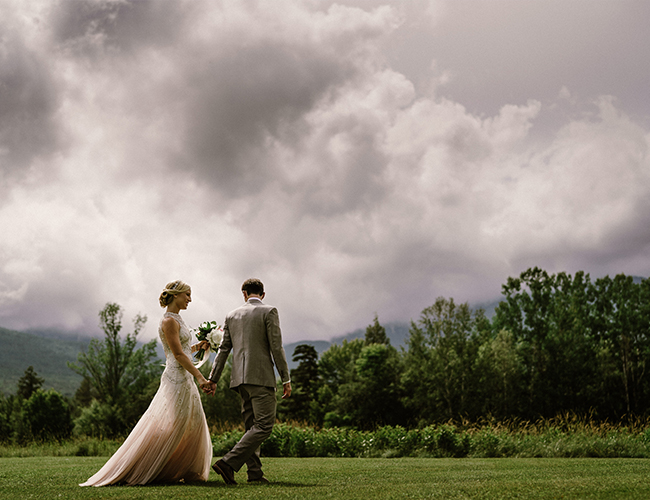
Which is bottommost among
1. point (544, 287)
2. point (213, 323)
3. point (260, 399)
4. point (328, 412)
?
point (328, 412)

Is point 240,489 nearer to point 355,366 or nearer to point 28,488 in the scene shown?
point 28,488

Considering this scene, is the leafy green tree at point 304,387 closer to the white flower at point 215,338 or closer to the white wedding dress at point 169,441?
the white flower at point 215,338

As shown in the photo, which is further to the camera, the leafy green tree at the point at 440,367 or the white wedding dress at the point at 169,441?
the leafy green tree at the point at 440,367

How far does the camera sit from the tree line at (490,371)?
50969 mm

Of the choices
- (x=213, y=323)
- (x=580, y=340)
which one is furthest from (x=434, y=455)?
(x=580, y=340)

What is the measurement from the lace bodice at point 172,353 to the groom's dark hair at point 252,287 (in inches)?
34.3

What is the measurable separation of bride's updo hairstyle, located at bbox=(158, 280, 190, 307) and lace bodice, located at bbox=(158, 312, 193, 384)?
0.49 feet

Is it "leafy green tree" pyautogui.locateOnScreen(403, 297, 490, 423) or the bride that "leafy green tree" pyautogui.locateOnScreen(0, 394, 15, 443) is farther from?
the bride

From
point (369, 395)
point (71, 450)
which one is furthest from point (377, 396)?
point (71, 450)

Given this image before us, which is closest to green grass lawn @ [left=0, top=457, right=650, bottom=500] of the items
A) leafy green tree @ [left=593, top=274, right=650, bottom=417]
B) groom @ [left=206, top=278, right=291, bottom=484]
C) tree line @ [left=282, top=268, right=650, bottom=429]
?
groom @ [left=206, top=278, right=291, bottom=484]

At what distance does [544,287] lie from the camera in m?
64.0

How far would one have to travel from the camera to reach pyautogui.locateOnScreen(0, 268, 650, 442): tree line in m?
51.0

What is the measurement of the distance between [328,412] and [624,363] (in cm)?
2999

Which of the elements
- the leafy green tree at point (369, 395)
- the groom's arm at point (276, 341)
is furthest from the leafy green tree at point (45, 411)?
the groom's arm at point (276, 341)
